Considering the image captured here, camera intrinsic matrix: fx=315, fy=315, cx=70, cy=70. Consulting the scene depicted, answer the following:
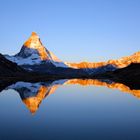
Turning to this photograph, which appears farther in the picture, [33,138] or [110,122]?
[110,122]

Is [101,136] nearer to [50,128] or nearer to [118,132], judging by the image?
[118,132]

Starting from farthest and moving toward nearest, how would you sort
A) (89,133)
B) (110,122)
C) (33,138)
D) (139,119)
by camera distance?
(139,119)
(110,122)
(89,133)
(33,138)

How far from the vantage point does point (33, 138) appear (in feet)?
80.7

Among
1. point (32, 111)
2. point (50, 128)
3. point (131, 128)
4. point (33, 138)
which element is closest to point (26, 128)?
point (50, 128)

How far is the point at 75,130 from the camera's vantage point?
92.9ft

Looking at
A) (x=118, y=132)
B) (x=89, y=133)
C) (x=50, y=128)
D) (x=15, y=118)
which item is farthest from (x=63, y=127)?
(x=15, y=118)

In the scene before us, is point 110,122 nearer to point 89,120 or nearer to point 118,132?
point 89,120

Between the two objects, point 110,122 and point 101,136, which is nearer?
point 101,136

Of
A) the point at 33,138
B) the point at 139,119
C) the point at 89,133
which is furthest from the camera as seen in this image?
the point at 139,119

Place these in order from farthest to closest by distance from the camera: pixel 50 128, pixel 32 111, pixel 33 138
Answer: pixel 32 111 < pixel 50 128 < pixel 33 138

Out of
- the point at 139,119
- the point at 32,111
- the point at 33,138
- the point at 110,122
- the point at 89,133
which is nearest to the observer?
the point at 33,138

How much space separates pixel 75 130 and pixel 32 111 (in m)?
13.7

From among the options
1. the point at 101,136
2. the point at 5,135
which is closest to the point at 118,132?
the point at 101,136

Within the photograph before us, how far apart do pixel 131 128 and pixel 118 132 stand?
2.48 metres
